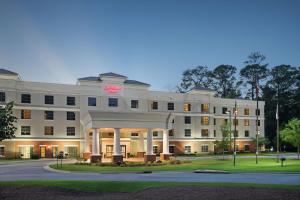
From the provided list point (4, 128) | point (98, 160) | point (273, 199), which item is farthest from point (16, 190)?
point (98, 160)

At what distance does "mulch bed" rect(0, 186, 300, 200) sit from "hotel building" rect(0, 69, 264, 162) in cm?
2975

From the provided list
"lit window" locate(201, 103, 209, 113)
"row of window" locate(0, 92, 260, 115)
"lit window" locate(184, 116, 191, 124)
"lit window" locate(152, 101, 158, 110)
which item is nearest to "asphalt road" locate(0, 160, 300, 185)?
"row of window" locate(0, 92, 260, 115)

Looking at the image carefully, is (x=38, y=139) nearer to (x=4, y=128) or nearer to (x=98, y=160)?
(x=98, y=160)

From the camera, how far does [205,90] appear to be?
78.6 m

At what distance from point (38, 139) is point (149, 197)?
160ft

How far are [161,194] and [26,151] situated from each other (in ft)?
159

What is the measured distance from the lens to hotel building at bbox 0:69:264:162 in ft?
181

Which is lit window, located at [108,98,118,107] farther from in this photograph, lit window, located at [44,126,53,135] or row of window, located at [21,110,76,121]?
lit window, located at [44,126,53,135]

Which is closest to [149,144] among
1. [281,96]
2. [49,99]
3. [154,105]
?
[154,105]

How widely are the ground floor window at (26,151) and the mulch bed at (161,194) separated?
43120 mm

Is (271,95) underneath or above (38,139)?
above

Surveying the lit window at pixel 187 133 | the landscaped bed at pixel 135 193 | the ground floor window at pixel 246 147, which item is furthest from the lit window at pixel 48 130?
the ground floor window at pixel 246 147

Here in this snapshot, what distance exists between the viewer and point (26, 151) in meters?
60.1

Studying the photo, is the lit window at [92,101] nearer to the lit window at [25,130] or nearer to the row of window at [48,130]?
the row of window at [48,130]
